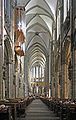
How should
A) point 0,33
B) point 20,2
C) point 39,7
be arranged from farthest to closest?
1. point 39,7
2. point 20,2
3. point 0,33

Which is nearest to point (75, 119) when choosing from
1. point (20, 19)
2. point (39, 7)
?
point (20, 19)

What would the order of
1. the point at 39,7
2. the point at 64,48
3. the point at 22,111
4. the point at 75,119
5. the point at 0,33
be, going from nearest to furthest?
the point at 75,119 → the point at 22,111 → the point at 0,33 → the point at 64,48 → the point at 39,7

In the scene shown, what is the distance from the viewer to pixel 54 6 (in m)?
40.3

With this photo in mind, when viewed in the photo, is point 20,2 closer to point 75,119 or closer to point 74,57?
point 74,57

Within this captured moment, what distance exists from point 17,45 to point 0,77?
1141 cm

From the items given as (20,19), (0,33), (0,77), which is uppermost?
(20,19)

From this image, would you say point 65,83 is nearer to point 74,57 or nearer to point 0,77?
point 74,57

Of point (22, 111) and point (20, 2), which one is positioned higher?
point (20, 2)

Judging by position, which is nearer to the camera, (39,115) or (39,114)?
(39,115)

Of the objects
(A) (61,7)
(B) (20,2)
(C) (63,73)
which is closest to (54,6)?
(B) (20,2)

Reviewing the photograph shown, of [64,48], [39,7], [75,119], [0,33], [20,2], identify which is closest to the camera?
[75,119]

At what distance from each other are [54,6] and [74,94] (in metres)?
Result: 18.6

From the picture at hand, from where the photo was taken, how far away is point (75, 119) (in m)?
13.4

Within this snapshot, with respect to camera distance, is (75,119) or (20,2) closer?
(75,119)
